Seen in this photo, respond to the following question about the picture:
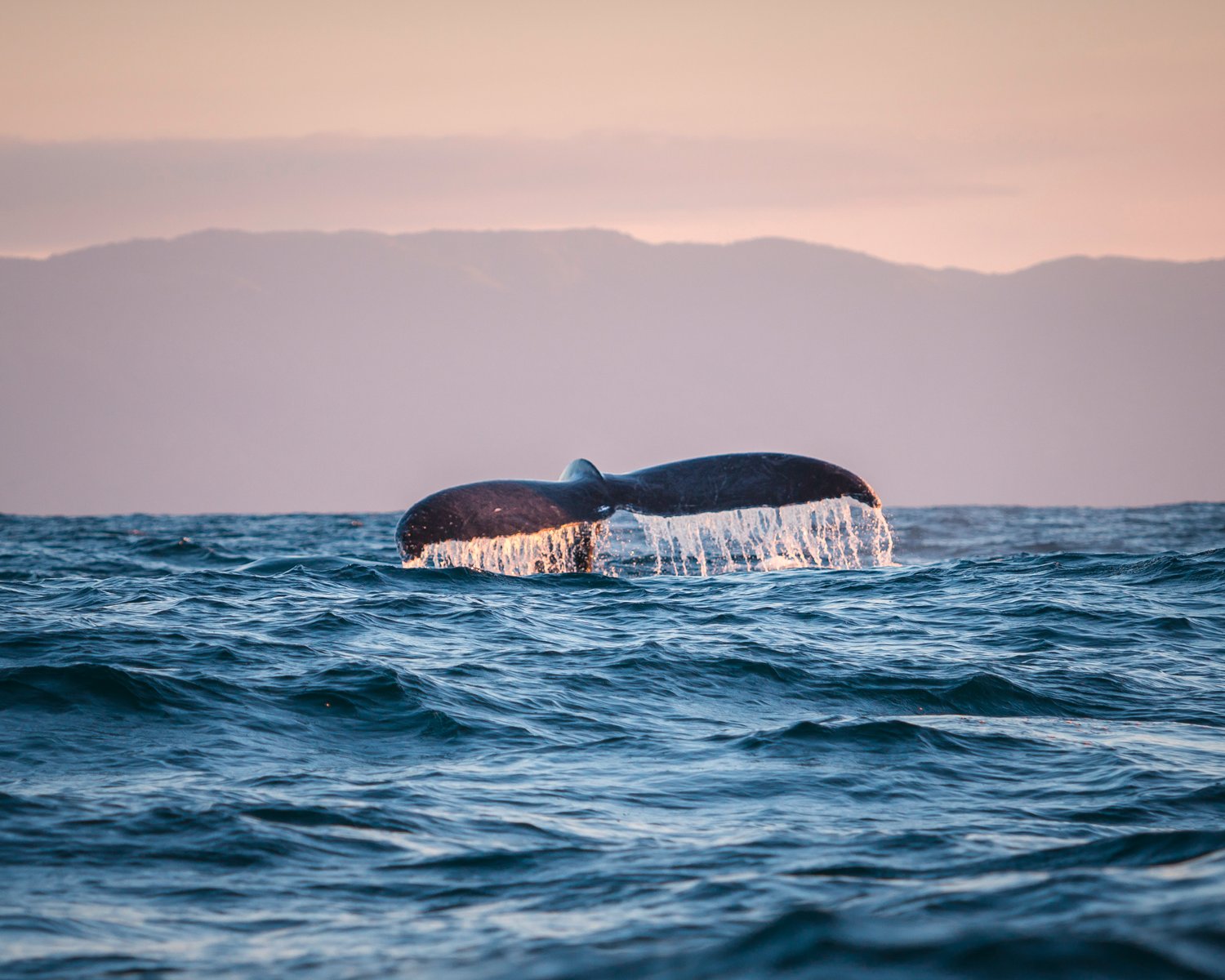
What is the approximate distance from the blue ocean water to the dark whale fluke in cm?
111

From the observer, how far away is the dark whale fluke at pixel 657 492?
10.1m

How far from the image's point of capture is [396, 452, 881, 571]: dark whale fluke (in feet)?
33.1

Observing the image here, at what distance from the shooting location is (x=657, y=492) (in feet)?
35.1

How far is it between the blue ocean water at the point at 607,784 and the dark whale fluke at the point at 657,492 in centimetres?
111

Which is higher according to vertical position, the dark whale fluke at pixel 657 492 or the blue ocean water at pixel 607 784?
the dark whale fluke at pixel 657 492

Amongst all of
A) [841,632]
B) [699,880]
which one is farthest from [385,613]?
[699,880]

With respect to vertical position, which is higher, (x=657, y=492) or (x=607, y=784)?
(x=657, y=492)

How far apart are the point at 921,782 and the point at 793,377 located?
142 metres

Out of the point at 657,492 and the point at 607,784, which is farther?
the point at 657,492

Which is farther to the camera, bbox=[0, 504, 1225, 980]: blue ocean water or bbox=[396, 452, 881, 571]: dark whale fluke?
bbox=[396, 452, 881, 571]: dark whale fluke

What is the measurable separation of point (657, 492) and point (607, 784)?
424 cm

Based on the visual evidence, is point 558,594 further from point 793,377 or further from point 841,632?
point 793,377

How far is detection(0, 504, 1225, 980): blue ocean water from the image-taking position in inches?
171

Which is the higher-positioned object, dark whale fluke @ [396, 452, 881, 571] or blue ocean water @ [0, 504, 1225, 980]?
dark whale fluke @ [396, 452, 881, 571]
